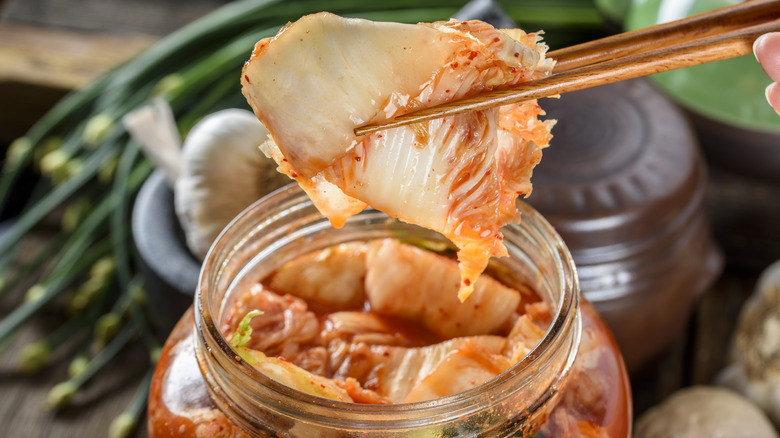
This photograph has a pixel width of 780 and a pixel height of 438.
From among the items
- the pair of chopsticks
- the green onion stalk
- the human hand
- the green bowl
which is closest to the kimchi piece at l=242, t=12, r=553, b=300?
the pair of chopsticks

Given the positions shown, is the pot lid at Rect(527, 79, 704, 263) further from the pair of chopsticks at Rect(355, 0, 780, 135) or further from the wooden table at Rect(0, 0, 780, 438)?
the pair of chopsticks at Rect(355, 0, 780, 135)

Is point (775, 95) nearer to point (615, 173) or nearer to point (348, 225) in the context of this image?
point (348, 225)

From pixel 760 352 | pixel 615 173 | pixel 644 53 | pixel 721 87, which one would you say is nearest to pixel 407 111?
pixel 644 53

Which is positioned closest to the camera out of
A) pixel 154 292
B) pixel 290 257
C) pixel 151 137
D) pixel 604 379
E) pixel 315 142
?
pixel 315 142

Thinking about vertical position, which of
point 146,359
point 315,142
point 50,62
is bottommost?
point 146,359

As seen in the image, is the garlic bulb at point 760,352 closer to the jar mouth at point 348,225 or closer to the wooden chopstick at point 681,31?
the jar mouth at point 348,225

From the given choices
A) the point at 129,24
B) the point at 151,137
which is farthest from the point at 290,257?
the point at 129,24

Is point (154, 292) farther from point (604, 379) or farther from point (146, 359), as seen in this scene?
point (604, 379)
